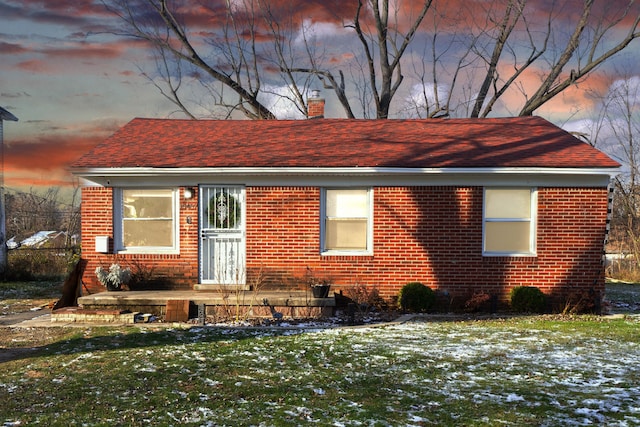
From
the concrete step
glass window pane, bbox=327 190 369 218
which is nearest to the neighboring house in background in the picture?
the concrete step

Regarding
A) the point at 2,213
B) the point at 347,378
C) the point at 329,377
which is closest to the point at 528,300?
the point at 347,378

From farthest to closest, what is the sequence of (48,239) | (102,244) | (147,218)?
(48,239) → (147,218) → (102,244)

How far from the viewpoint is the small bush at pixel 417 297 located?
39.0ft

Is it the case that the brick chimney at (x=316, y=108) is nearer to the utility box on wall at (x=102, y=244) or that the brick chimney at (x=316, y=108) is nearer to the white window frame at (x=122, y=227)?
the white window frame at (x=122, y=227)

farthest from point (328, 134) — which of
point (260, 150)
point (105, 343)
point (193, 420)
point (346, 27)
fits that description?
point (346, 27)

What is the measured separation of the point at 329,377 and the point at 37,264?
15749mm

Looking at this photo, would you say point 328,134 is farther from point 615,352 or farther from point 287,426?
point 287,426

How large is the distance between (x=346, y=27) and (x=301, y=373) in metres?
23.1

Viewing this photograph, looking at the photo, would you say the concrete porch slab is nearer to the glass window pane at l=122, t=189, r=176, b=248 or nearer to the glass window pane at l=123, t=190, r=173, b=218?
the glass window pane at l=122, t=189, r=176, b=248

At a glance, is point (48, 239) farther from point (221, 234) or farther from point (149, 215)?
point (221, 234)

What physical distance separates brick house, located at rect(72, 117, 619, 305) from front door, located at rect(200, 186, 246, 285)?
2 cm

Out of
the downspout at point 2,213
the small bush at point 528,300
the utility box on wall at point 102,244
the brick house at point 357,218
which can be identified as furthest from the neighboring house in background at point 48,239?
the small bush at point 528,300

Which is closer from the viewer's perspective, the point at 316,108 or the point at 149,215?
the point at 149,215

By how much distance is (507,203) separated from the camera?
12.3 m
